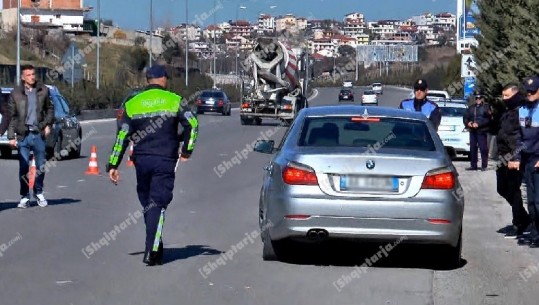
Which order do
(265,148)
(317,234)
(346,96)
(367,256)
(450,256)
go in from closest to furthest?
(317,234)
(450,256)
(367,256)
(265,148)
(346,96)

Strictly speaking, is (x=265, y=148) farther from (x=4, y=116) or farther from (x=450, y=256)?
(x=4, y=116)

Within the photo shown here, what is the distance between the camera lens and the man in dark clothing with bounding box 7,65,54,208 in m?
15.2

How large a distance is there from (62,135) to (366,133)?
51.6 feet

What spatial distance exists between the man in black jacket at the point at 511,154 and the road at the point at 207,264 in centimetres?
38

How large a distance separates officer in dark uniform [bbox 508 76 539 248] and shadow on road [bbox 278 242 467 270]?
1.35 metres

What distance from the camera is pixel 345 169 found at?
33.2ft

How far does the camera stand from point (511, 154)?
12.9 meters

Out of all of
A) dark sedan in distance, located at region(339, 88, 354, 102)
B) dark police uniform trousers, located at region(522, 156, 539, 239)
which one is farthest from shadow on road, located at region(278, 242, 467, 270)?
dark sedan in distance, located at region(339, 88, 354, 102)

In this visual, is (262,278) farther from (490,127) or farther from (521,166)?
(490,127)

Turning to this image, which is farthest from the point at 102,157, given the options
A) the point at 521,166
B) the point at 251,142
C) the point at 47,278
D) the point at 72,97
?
the point at 72,97

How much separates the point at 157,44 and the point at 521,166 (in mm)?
106208

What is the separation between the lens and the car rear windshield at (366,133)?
10.6 metres

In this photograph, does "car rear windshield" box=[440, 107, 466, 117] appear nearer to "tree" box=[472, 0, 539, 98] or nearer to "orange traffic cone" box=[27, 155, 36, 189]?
"tree" box=[472, 0, 539, 98]

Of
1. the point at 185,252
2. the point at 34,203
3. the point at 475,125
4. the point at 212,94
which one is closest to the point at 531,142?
the point at 185,252
